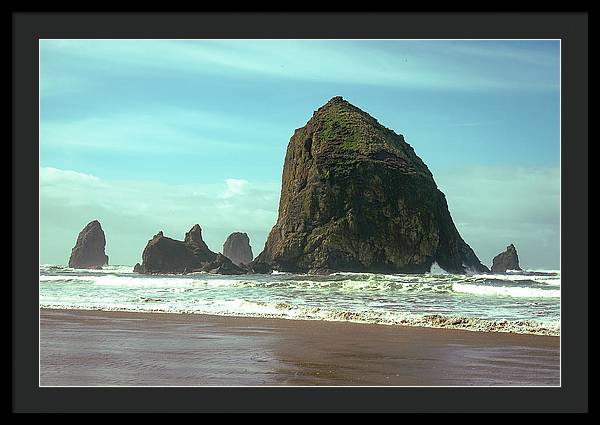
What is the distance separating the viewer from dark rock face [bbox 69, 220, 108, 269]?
53.8 meters

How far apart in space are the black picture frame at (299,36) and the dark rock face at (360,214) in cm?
3553

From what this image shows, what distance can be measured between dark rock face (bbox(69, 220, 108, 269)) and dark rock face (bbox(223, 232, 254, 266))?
43.6ft

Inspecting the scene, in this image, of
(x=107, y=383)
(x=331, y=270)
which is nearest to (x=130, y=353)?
(x=107, y=383)

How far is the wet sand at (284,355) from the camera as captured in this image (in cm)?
530

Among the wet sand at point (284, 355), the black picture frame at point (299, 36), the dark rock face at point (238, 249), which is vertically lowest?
the dark rock face at point (238, 249)

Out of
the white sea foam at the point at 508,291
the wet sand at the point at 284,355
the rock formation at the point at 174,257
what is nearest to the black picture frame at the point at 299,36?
the wet sand at the point at 284,355

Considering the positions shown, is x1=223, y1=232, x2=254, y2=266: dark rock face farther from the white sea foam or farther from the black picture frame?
the black picture frame

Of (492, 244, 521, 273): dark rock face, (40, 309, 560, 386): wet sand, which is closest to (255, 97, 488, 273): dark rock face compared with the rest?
A: (492, 244, 521, 273): dark rock face

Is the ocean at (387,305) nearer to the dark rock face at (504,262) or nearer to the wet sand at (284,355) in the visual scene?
the wet sand at (284,355)

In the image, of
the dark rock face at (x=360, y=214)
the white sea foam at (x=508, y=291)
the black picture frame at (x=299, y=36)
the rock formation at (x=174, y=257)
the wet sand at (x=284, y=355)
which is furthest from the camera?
the rock formation at (x=174, y=257)

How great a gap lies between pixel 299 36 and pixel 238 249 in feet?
206

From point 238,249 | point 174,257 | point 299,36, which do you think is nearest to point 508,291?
point 299,36

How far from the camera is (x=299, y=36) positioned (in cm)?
395
